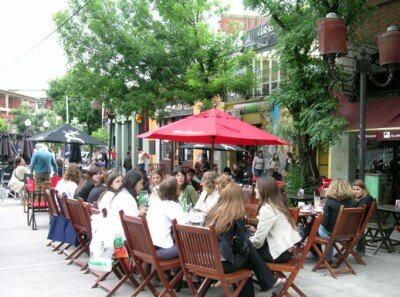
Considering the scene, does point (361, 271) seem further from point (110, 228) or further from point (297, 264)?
point (110, 228)

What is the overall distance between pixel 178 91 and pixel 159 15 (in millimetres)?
2728

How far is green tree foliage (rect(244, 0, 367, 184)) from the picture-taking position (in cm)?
984

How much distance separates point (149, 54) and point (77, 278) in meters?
10.4

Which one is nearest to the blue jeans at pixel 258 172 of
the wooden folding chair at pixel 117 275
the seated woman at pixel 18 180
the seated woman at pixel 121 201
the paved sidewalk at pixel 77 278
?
the seated woman at pixel 18 180

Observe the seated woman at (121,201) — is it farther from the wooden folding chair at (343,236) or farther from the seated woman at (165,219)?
the wooden folding chair at (343,236)

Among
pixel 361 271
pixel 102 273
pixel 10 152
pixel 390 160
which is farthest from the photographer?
pixel 10 152

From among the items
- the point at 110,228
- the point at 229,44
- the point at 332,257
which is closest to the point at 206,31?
the point at 229,44

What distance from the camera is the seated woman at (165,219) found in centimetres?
508

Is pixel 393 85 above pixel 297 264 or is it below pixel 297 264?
above

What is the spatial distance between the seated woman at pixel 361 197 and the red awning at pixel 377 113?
7.31 ft

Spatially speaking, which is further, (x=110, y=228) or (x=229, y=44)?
(x=229, y=44)

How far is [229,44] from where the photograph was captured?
50.5ft

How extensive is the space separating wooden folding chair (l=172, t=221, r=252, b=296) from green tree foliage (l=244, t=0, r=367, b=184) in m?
5.66

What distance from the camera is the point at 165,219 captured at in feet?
17.0
